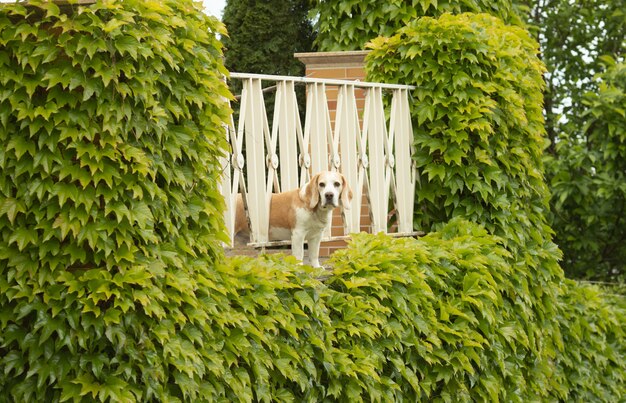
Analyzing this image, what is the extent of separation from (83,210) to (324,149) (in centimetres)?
292

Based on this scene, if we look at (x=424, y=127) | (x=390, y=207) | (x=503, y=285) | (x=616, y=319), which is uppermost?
(x=424, y=127)

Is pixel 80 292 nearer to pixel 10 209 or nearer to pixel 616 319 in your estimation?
pixel 10 209

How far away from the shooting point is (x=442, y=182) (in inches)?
324

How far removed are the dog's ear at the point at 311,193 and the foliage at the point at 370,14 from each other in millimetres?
3840

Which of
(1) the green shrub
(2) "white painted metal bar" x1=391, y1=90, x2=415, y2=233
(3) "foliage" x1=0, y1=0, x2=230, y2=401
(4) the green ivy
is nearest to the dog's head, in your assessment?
(1) the green shrub

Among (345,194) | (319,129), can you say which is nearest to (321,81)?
(319,129)

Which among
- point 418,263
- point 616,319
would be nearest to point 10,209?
point 418,263

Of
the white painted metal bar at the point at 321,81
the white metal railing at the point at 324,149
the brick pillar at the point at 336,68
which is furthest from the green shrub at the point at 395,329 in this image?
the brick pillar at the point at 336,68

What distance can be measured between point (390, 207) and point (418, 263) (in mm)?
1561

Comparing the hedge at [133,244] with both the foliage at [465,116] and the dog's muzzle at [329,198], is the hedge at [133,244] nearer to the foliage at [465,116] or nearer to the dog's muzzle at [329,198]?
the dog's muzzle at [329,198]

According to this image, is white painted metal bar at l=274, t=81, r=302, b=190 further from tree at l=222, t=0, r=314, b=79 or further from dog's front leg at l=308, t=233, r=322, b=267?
tree at l=222, t=0, r=314, b=79

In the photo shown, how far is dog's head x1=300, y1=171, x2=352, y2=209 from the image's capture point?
6570 mm

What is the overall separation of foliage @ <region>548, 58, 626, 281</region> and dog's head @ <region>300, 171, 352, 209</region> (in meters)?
5.55

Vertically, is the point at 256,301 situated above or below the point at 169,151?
below
